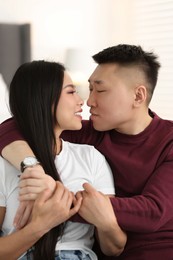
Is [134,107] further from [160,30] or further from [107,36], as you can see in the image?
[107,36]

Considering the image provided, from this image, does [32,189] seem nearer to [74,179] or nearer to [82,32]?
[74,179]

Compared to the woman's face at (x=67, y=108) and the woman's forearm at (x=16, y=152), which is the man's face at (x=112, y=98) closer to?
the woman's face at (x=67, y=108)

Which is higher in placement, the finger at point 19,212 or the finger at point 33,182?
the finger at point 33,182

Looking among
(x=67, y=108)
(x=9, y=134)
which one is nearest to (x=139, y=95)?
(x=67, y=108)

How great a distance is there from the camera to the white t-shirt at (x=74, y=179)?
1.35m

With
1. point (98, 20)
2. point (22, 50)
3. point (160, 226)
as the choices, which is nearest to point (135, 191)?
point (160, 226)

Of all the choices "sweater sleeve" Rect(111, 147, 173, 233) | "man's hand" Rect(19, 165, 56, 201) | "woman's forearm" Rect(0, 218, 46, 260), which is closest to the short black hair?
"sweater sleeve" Rect(111, 147, 173, 233)

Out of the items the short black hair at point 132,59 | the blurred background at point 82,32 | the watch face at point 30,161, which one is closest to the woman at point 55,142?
the watch face at point 30,161

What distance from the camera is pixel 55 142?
4.79 ft

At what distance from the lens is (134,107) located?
1.65m

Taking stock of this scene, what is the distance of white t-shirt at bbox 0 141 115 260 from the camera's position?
1346mm

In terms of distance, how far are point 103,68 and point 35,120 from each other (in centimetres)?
44

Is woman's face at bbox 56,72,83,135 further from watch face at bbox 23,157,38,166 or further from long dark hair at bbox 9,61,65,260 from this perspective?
watch face at bbox 23,157,38,166

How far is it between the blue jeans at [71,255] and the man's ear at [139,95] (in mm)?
658
